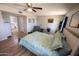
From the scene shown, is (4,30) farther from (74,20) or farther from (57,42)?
(74,20)

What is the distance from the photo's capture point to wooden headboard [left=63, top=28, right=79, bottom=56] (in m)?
0.85

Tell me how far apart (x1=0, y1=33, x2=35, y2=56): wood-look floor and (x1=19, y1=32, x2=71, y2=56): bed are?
0.19 feet

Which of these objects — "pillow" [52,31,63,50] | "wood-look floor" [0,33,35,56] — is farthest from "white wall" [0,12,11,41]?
"pillow" [52,31,63,50]

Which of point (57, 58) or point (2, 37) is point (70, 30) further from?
point (2, 37)

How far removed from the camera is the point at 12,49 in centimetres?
98

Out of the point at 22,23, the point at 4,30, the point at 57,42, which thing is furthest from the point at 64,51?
the point at 4,30

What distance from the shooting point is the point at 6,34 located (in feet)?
3.14

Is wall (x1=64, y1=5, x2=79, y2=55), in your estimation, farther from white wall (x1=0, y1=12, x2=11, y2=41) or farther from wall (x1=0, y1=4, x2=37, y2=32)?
white wall (x1=0, y1=12, x2=11, y2=41)

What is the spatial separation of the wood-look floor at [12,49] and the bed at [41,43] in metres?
0.06

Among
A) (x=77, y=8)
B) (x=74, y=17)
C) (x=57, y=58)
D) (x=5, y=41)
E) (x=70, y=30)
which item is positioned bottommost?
(x=57, y=58)

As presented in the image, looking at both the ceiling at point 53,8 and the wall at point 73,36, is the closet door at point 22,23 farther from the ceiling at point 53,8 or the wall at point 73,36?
the wall at point 73,36

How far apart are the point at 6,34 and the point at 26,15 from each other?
37 centimetres

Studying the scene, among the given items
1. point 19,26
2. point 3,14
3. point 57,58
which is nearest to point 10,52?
point 19,26

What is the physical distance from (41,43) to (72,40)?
16.0 inches
